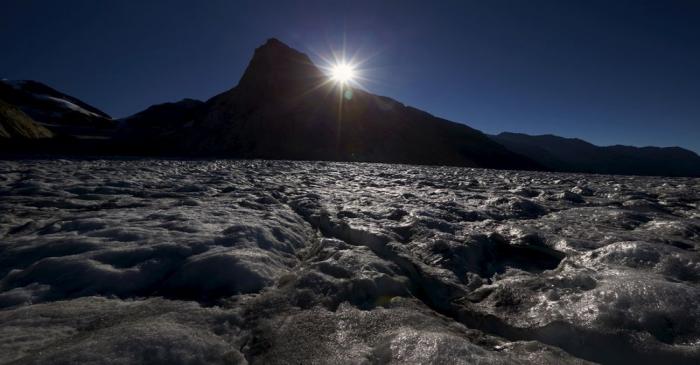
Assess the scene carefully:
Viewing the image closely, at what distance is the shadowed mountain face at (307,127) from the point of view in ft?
134

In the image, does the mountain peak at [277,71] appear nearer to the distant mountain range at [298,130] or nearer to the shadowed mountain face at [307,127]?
the shadowed mountain face at [307,127]

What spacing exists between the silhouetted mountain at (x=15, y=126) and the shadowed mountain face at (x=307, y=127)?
11839mm

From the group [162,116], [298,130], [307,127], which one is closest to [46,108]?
[162,116]

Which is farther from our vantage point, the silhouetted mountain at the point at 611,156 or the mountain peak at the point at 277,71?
the silhouetted mountain at the point at 611,156

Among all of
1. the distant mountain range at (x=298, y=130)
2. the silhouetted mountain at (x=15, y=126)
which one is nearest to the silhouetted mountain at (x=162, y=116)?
the distant mountain range at (x=298, y=130)

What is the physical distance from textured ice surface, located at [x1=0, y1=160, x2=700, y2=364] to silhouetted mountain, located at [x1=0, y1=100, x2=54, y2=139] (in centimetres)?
3764

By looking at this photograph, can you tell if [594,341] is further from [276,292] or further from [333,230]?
[333,230]

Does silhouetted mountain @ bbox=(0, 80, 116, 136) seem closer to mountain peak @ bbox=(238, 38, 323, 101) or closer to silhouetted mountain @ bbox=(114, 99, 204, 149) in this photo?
silhouetted mountain @ bbox=(114, 99, 204, 149)

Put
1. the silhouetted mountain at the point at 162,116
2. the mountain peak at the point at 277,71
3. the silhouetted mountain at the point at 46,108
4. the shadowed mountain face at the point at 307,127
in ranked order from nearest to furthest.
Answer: the shadowed mountain face at the point at 307,127
the mountain peak at the point at 277,71
the silhouetted mountain at the point at 46,108
the silhouetted mountain at the point at 162,116

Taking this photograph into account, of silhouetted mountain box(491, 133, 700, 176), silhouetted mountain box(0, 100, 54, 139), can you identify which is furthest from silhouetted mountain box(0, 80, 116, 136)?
silhouetted mountain box(491, 133, 700, 176)

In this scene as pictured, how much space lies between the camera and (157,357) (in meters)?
1.56

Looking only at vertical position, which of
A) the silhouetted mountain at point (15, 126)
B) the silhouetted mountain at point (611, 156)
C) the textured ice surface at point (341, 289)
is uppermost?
the silhouetted mountain at point (611, 156)

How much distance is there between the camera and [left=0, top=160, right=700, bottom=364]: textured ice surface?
1.73m

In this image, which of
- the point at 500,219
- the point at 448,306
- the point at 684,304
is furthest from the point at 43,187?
the point at 684,304
